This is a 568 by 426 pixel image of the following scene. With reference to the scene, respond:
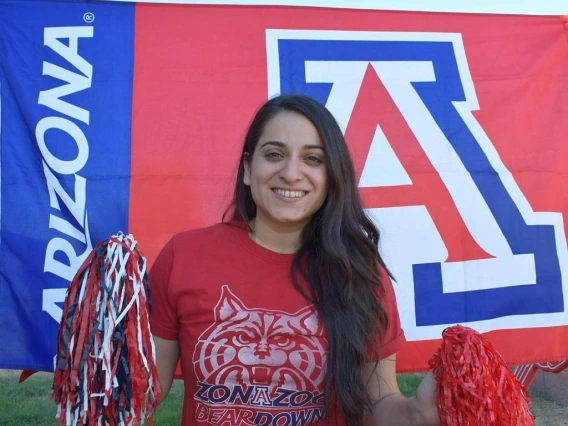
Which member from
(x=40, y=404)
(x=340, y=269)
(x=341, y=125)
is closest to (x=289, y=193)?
(x=340, y=269)

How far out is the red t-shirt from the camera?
1.62m

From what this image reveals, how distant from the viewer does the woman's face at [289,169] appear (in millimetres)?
1680

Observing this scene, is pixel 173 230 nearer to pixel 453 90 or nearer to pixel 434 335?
pixel 434 335

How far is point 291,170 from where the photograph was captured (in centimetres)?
165

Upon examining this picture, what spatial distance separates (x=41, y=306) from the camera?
2719 mm

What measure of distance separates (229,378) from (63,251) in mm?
1390

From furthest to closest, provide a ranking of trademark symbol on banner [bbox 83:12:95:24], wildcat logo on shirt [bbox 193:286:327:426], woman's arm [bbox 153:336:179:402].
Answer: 1. trademark symbol on banner [bbox 83:12:95:24]
2. woman's arm [bbox 153:336:179:402]
3. wildcat logo on shirt [bbox 193:286:327:426]

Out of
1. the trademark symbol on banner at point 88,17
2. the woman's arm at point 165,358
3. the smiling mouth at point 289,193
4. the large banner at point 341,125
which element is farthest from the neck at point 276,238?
the trademark symbol on banner at point 88,17

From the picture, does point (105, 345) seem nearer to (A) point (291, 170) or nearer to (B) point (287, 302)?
(B) point (287, 302)

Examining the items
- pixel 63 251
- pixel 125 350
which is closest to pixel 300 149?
pixel 125 350

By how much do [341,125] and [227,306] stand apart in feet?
4.95

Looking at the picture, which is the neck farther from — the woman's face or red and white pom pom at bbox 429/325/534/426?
red and white pom pom at bbox 429/325/534/426

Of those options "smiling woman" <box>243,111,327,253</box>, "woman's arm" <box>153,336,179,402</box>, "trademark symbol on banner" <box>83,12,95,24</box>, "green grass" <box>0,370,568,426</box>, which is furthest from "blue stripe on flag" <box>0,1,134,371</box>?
"green grass" <box>0,370,568,426</box>

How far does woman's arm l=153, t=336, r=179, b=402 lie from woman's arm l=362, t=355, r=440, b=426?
494 millimetres
